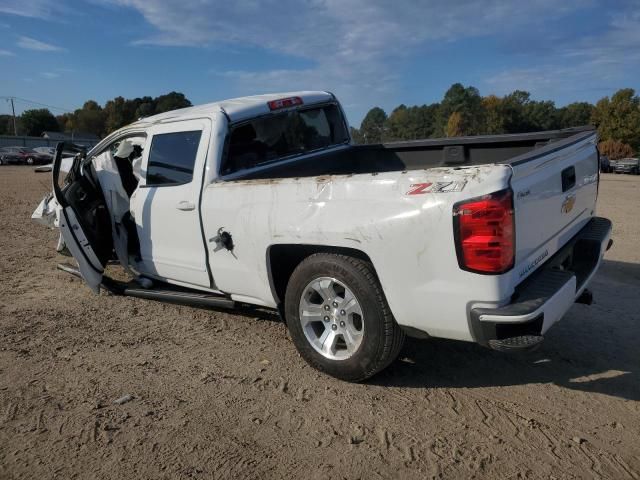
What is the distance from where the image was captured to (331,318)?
3658 millimetres

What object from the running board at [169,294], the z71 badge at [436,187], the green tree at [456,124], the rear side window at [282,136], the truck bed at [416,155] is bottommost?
the running board at [169,294]

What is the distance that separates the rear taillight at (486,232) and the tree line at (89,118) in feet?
306

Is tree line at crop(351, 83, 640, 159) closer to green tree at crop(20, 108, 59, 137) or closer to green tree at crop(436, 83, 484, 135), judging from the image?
green tree at crop(436, 83, 484, 135)

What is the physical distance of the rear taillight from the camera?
2.80 m

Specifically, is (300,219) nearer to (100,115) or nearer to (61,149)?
(61,149)

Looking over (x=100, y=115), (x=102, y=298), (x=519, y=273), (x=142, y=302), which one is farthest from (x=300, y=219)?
(x=100, y=115)

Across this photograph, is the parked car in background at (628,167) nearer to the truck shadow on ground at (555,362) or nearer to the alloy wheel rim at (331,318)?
the truck shadow on ground at (555,362)

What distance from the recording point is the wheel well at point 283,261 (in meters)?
3.77

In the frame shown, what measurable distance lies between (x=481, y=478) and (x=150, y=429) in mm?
1903

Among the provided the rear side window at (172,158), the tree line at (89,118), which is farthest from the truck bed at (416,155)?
the tree line at (89,118)

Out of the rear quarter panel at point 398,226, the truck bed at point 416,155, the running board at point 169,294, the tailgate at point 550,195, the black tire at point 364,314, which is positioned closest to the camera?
the rear quarter panel at point 398,226

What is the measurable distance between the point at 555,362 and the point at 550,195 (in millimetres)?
1371

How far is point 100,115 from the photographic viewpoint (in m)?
101

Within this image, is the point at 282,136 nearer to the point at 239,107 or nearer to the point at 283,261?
the point at 239,107
